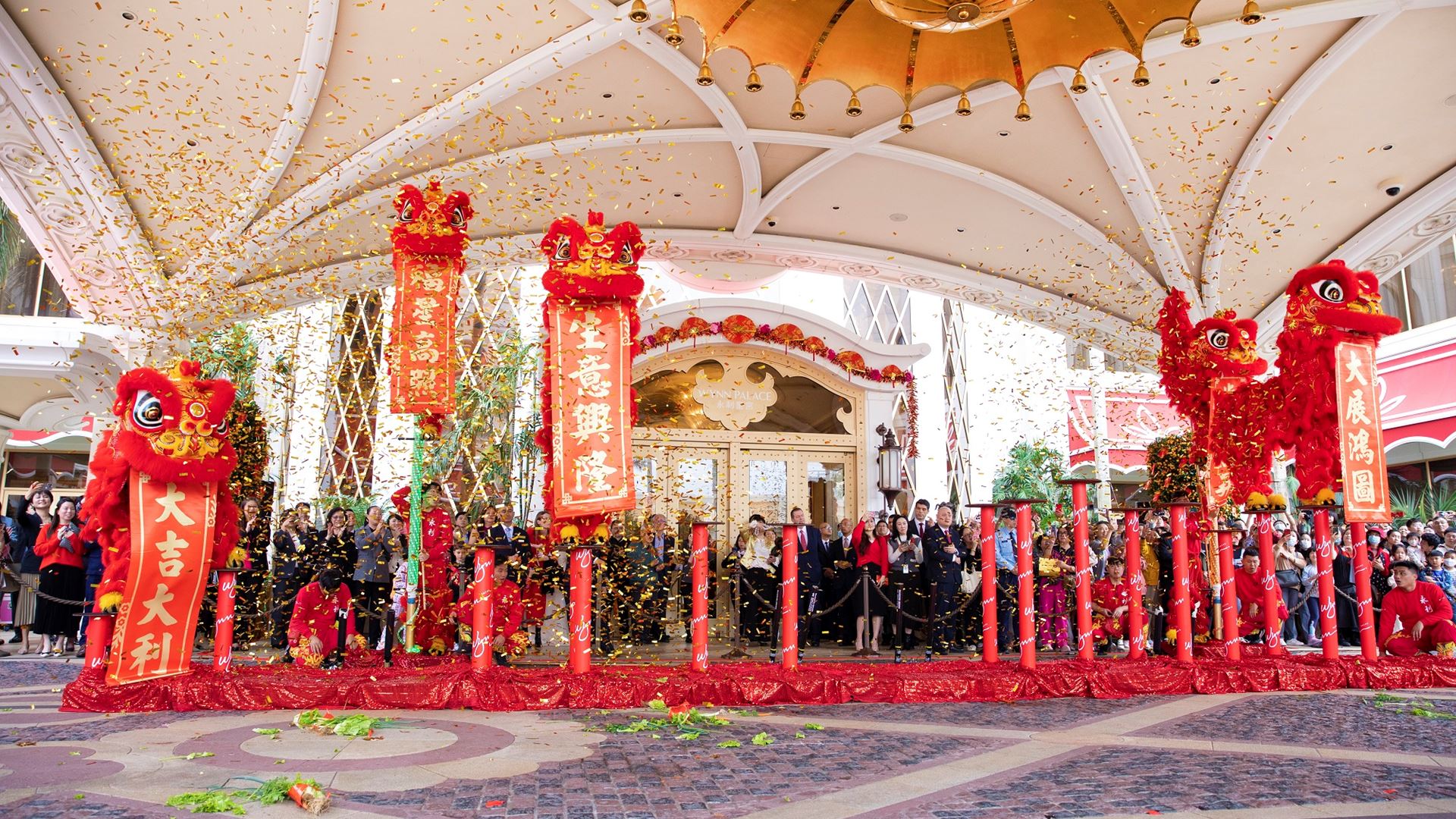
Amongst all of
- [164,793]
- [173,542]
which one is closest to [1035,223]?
[173,542]

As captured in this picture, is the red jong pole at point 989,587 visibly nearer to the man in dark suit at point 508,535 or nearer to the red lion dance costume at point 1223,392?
the red lion dance costume at point 1223,392

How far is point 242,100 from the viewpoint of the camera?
314 inches

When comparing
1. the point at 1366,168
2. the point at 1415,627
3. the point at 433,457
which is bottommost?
the point at 1415,627

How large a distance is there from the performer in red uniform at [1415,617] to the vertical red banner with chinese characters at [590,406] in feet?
20.7

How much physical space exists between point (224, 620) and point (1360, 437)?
7.70 m

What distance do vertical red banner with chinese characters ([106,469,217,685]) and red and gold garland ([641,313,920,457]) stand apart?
6426 mm

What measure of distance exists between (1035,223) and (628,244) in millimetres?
6199

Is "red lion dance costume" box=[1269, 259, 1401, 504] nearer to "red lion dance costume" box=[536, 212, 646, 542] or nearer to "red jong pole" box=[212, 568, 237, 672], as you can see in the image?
"red lion dance costume" box=[536, 212, 646, 542]

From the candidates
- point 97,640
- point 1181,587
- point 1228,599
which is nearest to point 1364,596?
point 1228,599

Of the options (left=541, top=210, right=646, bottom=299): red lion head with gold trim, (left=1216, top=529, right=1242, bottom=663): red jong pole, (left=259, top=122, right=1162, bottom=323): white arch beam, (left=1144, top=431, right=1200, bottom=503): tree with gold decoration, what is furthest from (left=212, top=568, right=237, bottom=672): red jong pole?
(left=1144, top=431, right=1200, bottom=503): tree with gold decoration

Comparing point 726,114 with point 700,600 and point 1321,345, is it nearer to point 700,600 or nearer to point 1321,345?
point 700,600

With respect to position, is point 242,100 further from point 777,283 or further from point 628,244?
point 777,283

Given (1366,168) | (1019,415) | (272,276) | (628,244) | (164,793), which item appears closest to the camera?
(164,793)

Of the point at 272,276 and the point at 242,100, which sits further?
the point at 272,276
